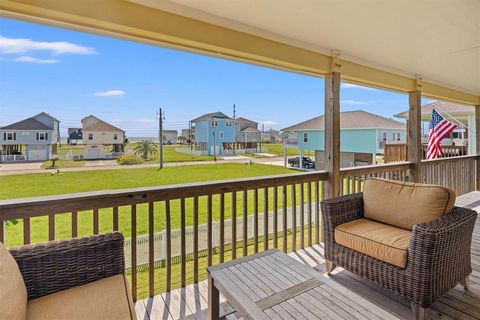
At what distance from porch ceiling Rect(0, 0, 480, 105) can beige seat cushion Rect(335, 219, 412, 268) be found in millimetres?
1852

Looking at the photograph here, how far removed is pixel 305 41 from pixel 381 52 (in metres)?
1.13

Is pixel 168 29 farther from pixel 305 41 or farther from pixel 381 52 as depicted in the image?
pixel 381 52

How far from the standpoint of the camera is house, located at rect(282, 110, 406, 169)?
10.8ft

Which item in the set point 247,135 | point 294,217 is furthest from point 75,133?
point 294,217

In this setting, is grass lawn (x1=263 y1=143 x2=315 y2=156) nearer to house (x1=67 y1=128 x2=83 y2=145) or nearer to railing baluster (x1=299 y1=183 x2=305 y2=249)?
railing baluster (x1=299 y1=183 x2=305 y2=249)

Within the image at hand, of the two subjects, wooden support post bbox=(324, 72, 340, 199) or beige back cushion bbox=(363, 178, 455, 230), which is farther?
wooden support post bbox=(324, 72, 340, 199)

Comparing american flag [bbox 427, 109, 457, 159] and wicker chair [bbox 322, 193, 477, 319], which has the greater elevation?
american flag [bbox 427, 109, 457, 159]

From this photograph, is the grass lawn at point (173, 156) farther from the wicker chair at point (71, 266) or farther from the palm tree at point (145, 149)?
the wicker chair at point (71, 266)

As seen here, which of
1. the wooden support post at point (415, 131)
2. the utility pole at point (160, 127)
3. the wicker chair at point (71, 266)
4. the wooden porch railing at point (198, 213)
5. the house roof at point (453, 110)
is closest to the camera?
the wicker chair at point (71, 266)

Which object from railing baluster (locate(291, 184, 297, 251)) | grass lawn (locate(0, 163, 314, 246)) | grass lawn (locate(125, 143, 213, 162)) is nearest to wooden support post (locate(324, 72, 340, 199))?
railing baluster (locate(291, 184, 297, 251))

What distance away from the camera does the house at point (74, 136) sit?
2.02 meters

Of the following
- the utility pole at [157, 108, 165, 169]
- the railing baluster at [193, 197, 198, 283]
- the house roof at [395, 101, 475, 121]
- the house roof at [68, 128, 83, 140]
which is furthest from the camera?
the house roof at [395, 101, 475, 121]

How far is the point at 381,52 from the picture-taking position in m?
3.35

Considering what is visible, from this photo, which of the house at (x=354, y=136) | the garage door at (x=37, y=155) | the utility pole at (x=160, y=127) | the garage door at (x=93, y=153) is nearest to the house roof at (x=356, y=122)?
the house at (x=354, y=136)
